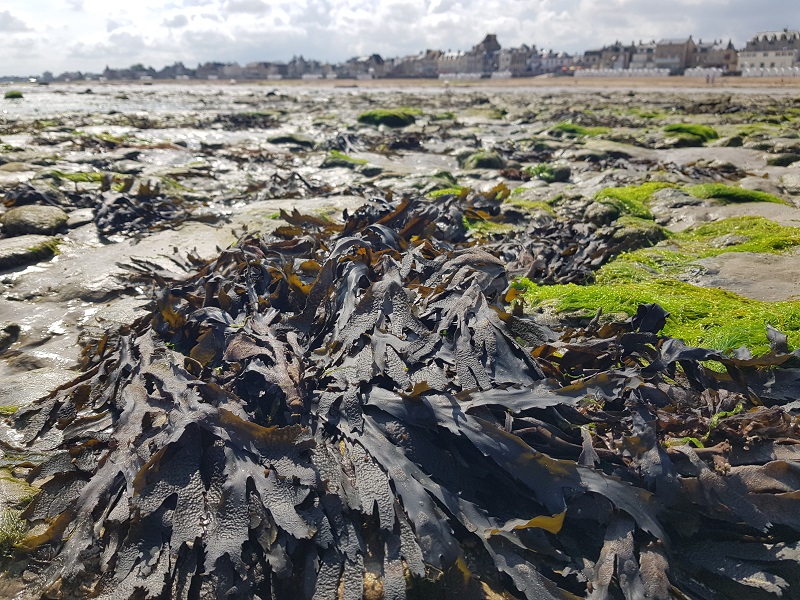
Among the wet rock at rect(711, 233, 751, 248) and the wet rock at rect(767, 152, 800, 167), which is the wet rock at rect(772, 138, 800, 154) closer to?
the wet rock at rect(767, 152, 800, 167)

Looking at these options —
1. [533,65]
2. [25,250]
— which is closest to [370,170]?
[25,250]

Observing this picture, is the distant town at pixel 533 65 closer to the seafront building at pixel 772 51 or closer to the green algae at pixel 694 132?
the seafront building at pixel 772 51

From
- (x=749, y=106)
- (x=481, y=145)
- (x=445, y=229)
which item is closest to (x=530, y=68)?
(x=749, y=106)

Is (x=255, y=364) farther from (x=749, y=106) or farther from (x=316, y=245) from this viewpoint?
(x=749, y=106)

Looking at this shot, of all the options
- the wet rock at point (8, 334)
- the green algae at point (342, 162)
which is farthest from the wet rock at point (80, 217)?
the green algae at point (342, 162)

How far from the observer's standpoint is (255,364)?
2.34 meters

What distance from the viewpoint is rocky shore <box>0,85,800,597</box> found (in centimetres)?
294

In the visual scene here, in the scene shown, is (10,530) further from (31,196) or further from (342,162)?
(342,162)

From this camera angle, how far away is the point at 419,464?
1868 mm

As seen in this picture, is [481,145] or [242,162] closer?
[242,162]

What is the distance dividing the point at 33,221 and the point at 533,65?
96.8 metres

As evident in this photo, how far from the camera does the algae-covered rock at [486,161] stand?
28.3 ft

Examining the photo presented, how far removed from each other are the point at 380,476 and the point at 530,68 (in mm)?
96213

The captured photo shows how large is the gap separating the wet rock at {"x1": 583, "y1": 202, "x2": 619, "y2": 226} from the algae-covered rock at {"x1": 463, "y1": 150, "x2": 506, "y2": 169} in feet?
12.5
